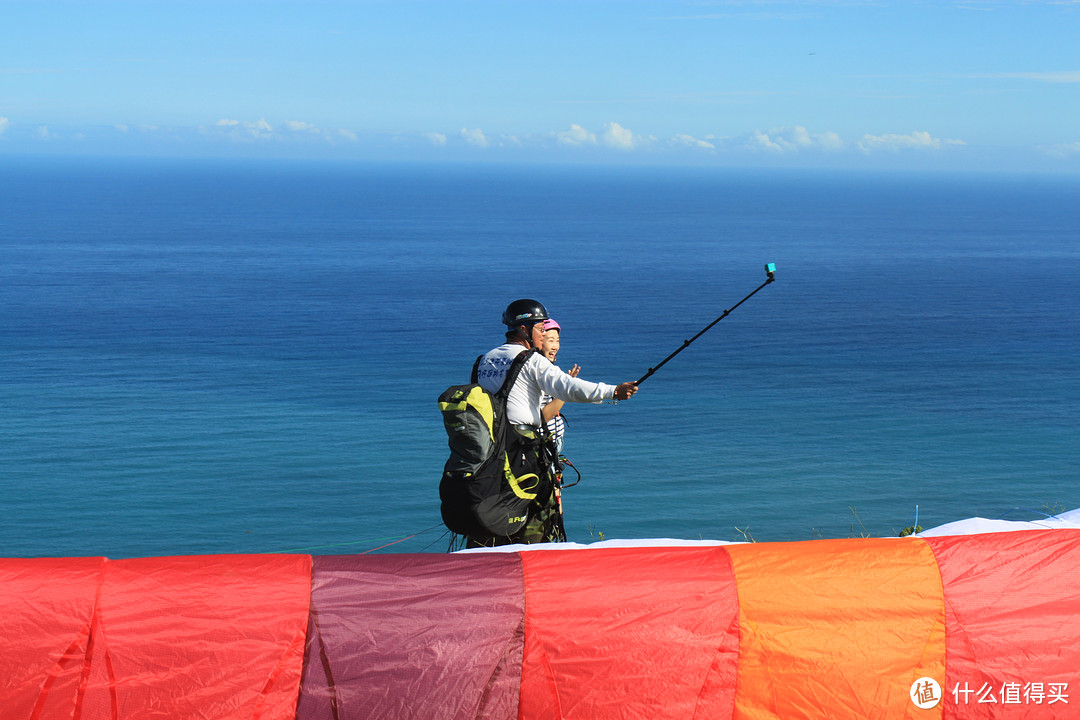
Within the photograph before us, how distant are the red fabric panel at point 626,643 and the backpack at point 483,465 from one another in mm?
1069

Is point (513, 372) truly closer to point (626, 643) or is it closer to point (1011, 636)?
point (626, 643)

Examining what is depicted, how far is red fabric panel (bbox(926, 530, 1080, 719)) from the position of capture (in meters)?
5.21

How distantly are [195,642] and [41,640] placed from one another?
709 mm

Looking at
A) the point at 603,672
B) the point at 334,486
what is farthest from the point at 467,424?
the point at 334,486

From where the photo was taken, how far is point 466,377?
49562 millimetres


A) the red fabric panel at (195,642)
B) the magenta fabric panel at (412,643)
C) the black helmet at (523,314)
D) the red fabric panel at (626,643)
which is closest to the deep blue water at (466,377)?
the black helmet at (523,314)

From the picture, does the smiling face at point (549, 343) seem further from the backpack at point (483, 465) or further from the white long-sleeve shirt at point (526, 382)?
the backpack at point (483, 465)

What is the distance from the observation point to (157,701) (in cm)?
480

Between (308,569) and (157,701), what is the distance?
0.93 metres

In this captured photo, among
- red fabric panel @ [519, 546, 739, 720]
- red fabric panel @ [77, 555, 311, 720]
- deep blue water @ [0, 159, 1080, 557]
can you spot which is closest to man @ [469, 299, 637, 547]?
red fabric panel @ [519, 546, 739, 720]

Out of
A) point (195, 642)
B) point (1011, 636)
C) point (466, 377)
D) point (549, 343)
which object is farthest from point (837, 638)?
point (466, 377)

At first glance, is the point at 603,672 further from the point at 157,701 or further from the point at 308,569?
the point at 157,701

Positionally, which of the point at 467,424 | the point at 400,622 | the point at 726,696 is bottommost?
the point at 726,696

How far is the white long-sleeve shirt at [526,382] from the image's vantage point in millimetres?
6137
